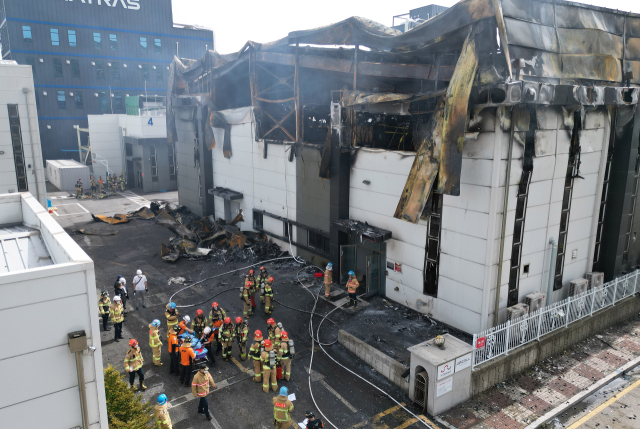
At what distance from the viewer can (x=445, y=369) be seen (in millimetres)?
10391

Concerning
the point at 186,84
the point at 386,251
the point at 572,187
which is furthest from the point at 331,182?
the point at 186,84

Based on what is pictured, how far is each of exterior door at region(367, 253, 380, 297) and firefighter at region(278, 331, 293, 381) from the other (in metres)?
5.29

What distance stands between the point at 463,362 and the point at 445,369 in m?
0.64

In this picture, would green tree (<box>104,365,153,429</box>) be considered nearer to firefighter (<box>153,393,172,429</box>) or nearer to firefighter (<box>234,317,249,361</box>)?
firefighter (<box>153,393,172,429</box>)

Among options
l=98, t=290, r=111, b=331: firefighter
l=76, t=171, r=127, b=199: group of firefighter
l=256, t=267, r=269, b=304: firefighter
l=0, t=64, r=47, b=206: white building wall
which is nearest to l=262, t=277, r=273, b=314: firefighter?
l=256, t=267, r=269, b=304: firefighter

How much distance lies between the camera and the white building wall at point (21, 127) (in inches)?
749

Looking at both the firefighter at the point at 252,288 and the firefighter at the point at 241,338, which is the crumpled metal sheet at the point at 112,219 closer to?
the firefighter at the point at 252,288

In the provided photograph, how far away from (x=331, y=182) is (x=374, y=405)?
8919 mm

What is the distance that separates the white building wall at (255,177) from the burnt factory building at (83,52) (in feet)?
95.3

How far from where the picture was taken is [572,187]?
1434 centimetres

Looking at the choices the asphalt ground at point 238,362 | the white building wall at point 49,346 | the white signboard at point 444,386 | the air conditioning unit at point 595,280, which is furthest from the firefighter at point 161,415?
the air conditioning unit at point 595,280

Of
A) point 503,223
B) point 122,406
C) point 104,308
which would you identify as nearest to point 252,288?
point 104,308

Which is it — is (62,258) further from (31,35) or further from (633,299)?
(31,35)

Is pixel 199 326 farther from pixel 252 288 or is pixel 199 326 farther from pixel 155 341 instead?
pixel 252 288
